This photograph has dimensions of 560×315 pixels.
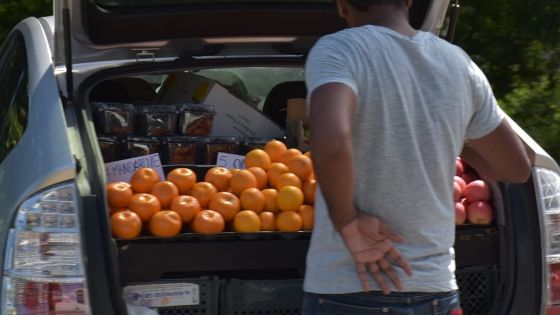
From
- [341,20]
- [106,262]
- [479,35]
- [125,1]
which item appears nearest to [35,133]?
[106,262]

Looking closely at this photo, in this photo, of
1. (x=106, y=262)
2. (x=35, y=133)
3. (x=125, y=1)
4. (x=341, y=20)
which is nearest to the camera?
(x=106, y=262)

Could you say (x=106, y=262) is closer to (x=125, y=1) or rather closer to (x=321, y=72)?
(x=321, y=72)

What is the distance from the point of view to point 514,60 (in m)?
7.20

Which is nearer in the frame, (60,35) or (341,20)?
(60,35)

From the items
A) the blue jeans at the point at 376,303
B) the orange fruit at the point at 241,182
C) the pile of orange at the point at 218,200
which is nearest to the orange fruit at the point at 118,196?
the pile of orange at the point at 218,200

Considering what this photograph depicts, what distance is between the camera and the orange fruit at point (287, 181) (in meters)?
3.82

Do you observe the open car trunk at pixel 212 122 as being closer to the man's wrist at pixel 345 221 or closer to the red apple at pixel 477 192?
the red apple at pixel 477 192

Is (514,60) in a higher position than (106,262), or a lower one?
lower

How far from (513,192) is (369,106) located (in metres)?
1.13

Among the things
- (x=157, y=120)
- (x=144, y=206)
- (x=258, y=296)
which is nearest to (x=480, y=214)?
(x=258, y=296)

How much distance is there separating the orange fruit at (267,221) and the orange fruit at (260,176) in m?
0.20

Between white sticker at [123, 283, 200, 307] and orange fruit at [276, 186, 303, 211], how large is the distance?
0.45m

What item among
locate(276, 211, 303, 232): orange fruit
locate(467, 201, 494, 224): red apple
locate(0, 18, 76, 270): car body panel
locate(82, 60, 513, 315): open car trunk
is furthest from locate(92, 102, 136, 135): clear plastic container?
locate(467, 201, 494, 224): red apple

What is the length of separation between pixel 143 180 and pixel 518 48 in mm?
4052
